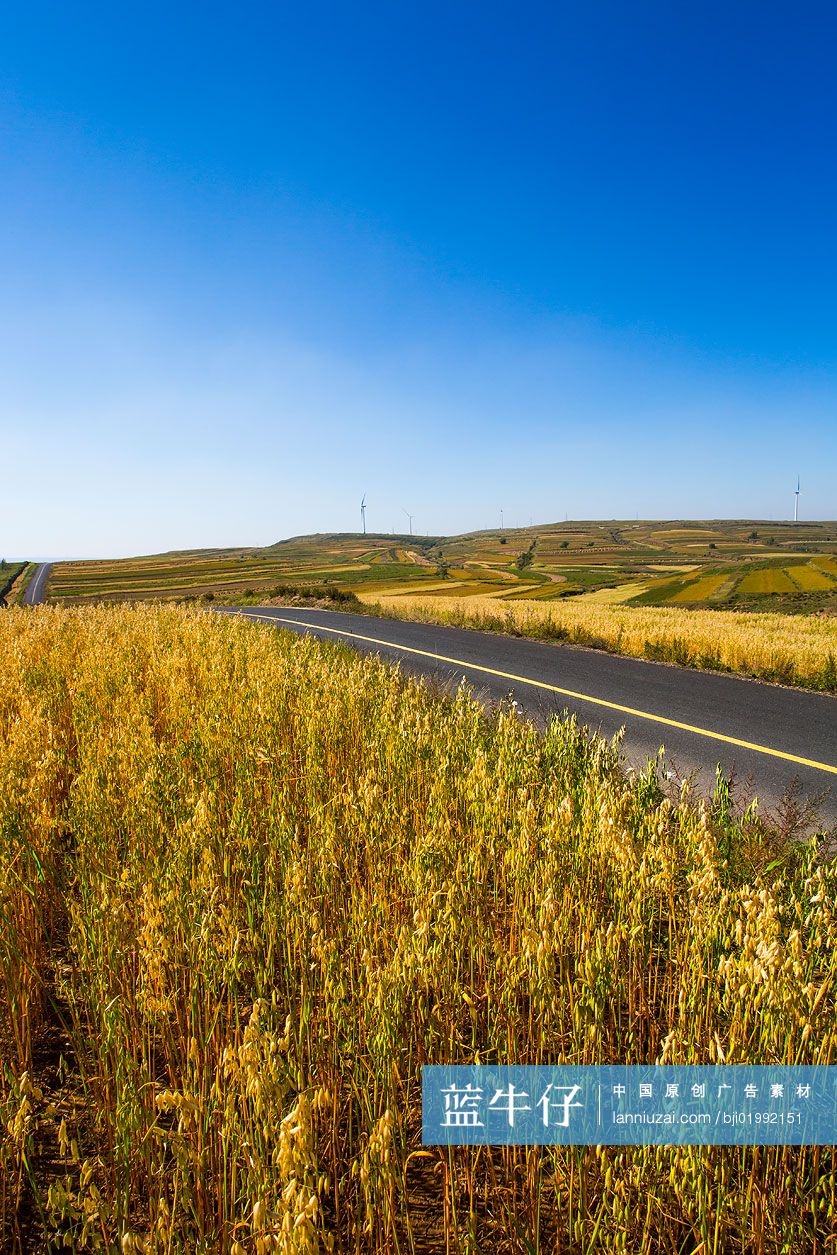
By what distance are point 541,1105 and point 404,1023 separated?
0.54 metres

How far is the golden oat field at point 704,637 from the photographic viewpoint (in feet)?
37.8

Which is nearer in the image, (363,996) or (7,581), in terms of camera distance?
(363,996)

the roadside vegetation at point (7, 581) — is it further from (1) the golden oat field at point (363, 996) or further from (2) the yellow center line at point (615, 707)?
(1) the golden oat field at point (363, 996)

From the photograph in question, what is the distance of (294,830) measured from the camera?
3.22 metres

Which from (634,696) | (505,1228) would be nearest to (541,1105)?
(505,1228)

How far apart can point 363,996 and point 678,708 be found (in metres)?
8.11

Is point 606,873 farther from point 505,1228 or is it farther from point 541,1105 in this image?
point 505,1228

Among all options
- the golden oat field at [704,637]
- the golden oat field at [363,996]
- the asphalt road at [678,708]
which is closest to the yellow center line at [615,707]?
the asphalt road at [678,708]

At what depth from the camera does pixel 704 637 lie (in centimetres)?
1384

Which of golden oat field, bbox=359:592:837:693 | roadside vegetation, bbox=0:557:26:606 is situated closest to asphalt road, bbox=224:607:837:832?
golden oat field, bbox=359:592:837:693

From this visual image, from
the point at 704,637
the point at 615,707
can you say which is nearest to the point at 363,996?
the point at 615,707

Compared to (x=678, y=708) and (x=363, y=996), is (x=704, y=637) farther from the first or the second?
(x=363, y=996)

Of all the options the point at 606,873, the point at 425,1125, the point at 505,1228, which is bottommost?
the point at 505,1228

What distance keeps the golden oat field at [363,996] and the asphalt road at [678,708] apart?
5.39 ft
